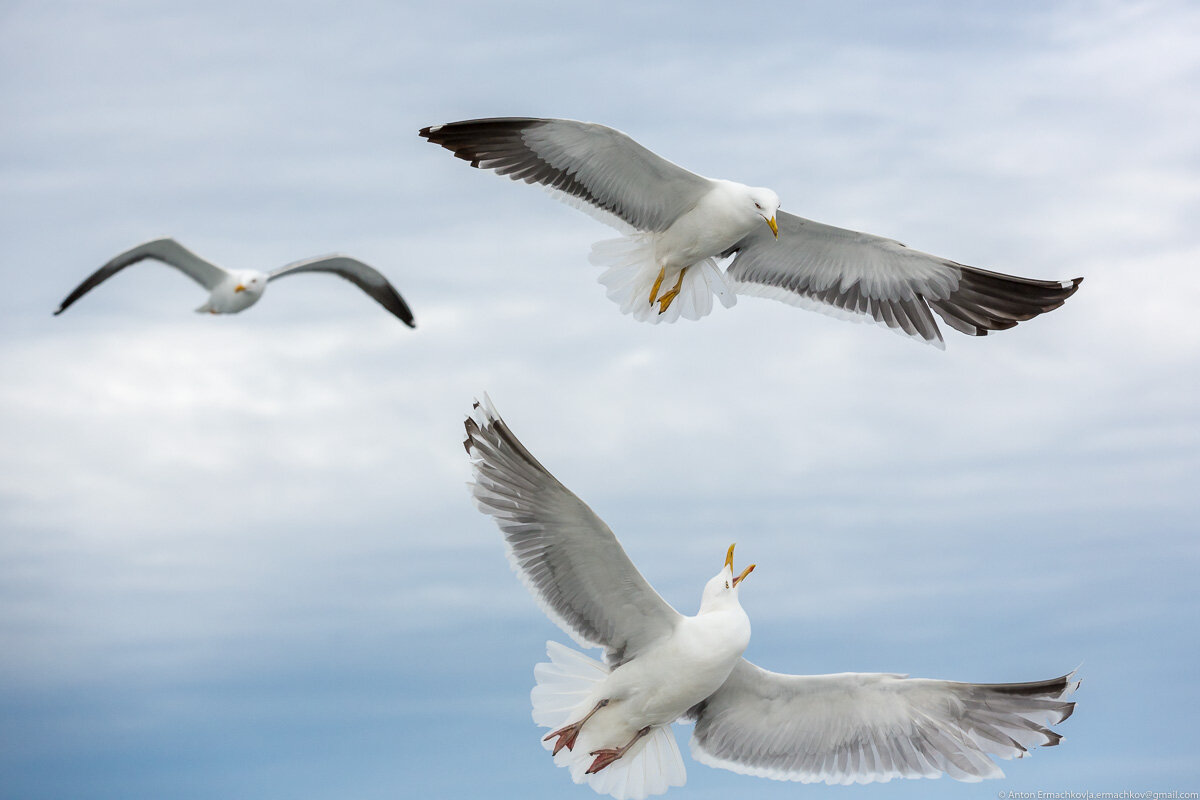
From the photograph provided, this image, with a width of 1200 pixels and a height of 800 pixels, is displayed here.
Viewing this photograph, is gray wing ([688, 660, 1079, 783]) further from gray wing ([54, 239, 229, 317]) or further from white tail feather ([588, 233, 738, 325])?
gray wing ([54, 239, 229, 317])

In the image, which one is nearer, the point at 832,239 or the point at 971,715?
the point at 971,715

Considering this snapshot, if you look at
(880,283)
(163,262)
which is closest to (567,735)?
(880,283)

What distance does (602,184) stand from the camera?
9.31 m

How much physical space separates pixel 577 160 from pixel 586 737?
3.68 m

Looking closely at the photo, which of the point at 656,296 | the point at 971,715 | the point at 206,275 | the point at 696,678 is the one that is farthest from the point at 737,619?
A: the point at 206,275

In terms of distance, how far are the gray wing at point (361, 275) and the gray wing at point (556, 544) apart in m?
5.76

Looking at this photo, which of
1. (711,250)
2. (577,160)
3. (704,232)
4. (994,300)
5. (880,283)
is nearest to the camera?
(577,160)

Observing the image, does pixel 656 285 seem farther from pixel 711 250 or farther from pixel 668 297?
pixel 711 250

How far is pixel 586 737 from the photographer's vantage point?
7.68 metres

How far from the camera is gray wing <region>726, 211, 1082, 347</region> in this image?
32.1 ft

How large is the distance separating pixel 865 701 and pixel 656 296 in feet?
10.2

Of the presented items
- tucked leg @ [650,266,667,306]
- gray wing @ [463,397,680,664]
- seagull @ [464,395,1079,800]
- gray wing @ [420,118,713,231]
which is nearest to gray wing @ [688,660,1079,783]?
seagull @ [464,395,1079,800]

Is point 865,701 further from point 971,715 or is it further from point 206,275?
point 206,275

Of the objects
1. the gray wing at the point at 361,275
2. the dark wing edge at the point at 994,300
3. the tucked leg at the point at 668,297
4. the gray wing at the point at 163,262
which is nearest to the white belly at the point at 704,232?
the tucked leg at the point at 668,297
